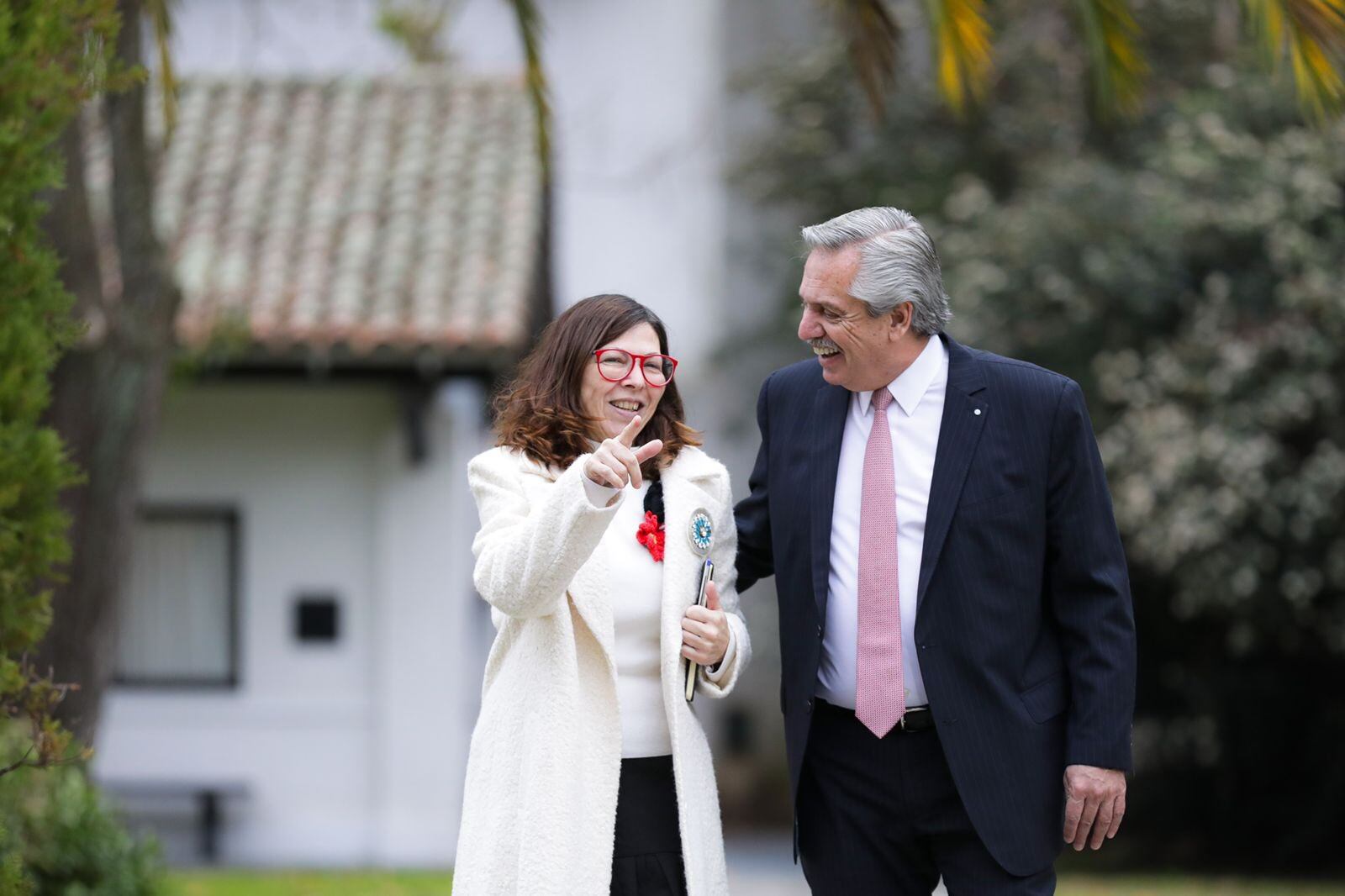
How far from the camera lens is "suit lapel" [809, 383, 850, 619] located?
356 centimetres

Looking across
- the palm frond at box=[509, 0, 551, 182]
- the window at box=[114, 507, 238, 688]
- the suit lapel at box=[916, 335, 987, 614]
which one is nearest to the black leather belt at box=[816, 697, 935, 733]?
the suit lapel at box=[916, 335, 987, 614]

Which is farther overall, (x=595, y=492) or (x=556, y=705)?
(x=556, y=705)

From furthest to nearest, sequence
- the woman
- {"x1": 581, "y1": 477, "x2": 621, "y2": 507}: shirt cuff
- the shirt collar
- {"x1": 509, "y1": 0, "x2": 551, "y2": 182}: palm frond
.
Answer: {"x1": 509, "y1": 0, "x2": 551, "y2": 182}: palm frond → the shirt collar → the woman → {"x1": 581, "y1": 477, "x2": 621, "y2": 507}: shirt cuff

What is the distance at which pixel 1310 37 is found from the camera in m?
4.61

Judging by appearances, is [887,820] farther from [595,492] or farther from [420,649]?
[420,649]

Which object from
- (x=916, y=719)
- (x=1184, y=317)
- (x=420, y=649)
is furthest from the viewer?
(x=420, y=649)

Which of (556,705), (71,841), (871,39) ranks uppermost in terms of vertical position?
(871,39)

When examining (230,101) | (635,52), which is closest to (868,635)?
(230,101)

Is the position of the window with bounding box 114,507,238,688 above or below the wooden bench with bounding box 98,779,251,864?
above

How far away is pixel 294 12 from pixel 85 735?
1045cm

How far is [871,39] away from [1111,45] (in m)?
0.80

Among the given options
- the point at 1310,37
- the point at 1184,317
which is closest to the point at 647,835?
the point at 1310,37

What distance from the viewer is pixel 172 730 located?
416 inches

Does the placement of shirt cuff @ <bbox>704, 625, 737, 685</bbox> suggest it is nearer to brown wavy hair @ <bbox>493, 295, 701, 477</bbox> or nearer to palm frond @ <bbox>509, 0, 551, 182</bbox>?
brown wavy hair @ <bbox>493, 295, 701, 477</bbox>
